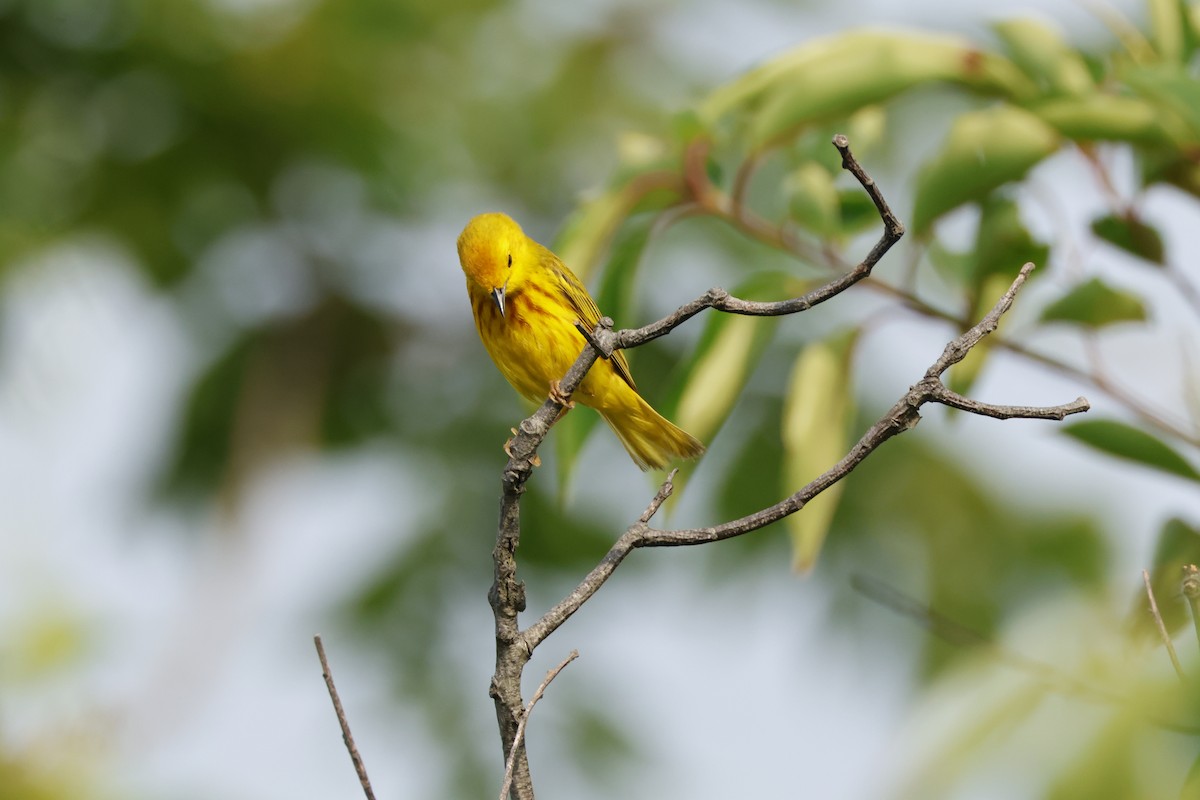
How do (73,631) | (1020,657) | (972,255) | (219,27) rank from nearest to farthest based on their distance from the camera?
(1020,657)
(972,255)
(73,631)
(219,27)

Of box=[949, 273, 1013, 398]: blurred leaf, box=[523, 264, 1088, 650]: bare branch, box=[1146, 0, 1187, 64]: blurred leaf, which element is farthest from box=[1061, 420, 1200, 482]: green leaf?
box=[523, 264, 1088, 650]: bare branch

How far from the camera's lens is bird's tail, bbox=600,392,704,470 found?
3502 millimetres

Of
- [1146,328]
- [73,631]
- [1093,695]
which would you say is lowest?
[1093,695]

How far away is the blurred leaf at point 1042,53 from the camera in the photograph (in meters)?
2.16

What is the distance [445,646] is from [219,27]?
4504 millimetres

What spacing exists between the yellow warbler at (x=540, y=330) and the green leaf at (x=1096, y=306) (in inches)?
49.0

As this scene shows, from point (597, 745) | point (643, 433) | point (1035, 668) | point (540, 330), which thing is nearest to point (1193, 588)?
point (1035, 668)

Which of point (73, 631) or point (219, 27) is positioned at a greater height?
point (219, 27)

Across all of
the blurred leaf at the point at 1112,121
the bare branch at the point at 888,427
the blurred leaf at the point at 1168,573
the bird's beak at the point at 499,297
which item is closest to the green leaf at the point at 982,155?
the blurred leaf at the point at 1112,121

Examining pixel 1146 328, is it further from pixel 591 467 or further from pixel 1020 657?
pixel 591 467

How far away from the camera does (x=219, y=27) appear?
8609 mm

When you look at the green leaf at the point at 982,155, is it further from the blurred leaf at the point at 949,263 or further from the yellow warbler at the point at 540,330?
the yellow warbler at the point at 540,330

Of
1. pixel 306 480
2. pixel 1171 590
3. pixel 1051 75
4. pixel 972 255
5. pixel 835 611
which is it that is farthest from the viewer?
pixel 306 480

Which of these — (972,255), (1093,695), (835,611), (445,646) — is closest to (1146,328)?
(972,255)
